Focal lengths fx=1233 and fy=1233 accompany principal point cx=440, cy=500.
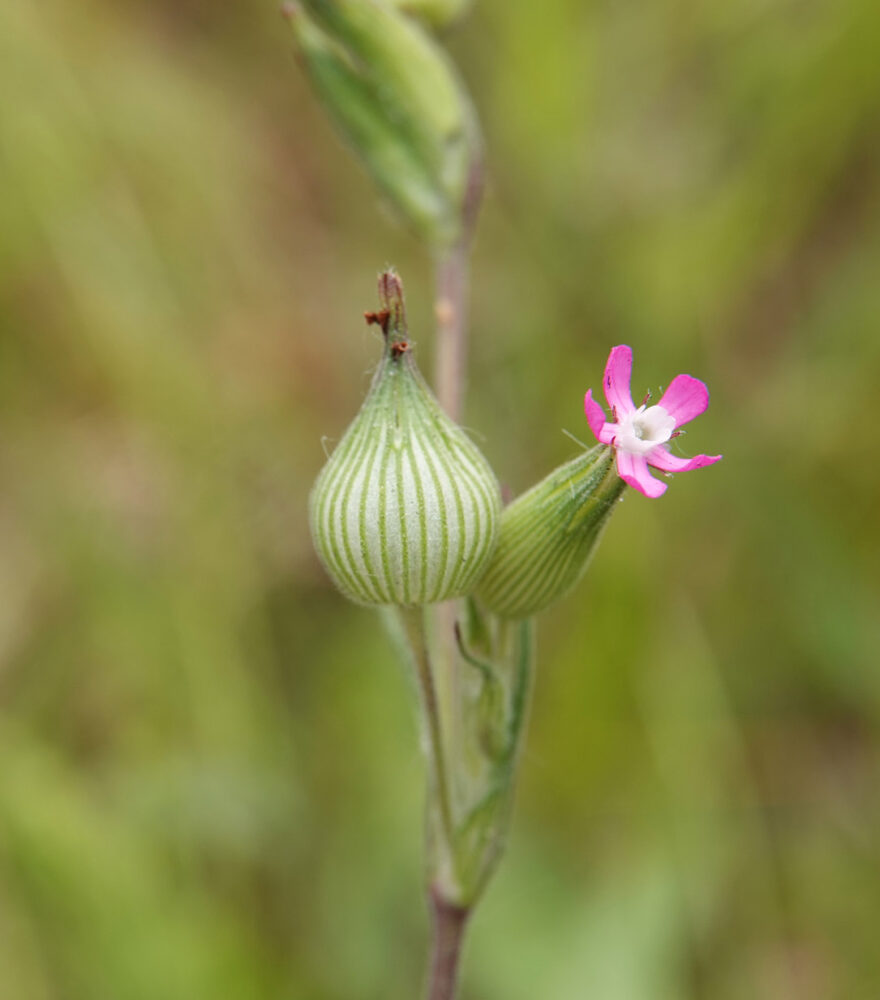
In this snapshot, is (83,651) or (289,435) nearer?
(83,651)

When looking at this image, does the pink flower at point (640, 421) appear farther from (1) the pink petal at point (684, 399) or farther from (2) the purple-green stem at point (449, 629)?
(2) the purple-green stem at point (449, 629)

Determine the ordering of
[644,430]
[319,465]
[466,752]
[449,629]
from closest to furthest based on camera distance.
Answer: [644,430]
[466,752]
[449,629]
[319,465]

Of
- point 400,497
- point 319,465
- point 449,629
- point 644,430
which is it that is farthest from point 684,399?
point 319,465

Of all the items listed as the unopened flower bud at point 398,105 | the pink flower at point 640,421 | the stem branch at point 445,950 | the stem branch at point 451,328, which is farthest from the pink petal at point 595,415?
the unopened flower bud at point 398,105

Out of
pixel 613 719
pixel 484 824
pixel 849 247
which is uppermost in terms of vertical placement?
pixel 849 247

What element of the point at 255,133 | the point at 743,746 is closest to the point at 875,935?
the point at 743,746

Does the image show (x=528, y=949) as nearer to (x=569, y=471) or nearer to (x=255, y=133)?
(x=569, y=471)

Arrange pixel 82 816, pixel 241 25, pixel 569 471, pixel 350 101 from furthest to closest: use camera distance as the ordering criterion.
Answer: pixel 241 25 < pixel 82 816 < pixel 350 101 < pixel 569 471

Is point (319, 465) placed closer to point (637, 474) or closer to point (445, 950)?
point (445, 950)
